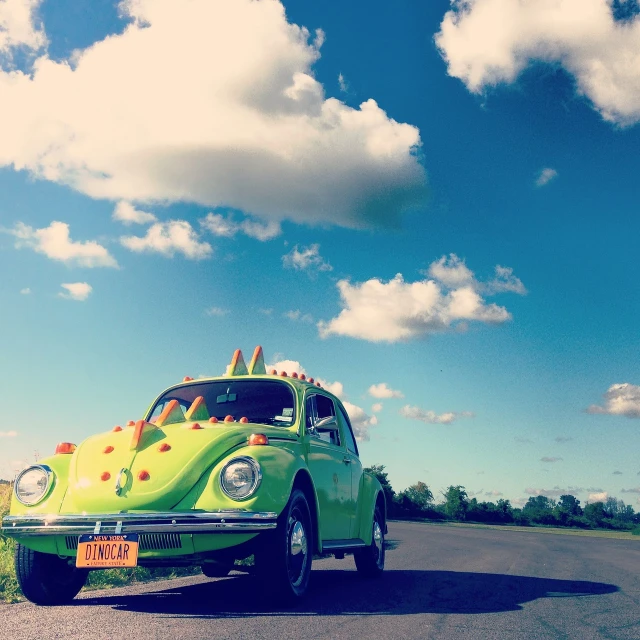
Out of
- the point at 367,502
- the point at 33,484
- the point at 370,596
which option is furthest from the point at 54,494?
the point at 367,502

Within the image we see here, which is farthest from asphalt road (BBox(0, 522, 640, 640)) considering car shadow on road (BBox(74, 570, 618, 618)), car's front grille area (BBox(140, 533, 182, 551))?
car's front grille area (BBox(140, 533, 182, 551))

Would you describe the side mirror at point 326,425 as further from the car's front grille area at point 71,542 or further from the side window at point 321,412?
the car's front grille area at point 71,542

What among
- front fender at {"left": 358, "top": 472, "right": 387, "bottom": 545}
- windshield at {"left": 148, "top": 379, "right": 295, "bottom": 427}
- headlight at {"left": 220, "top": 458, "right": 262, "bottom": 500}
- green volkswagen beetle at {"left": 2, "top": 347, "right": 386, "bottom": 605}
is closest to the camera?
green volkswagen beetle at {"left": 2, "top": 347, "right": 386, "bottom": 605}

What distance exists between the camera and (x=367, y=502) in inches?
320

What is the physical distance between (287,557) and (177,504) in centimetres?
89

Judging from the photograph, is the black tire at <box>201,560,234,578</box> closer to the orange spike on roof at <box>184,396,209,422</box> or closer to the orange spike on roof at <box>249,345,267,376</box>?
the orange spike on roof at <box>184,396,209,422</box>

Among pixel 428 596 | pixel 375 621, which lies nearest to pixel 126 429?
pixel 375 621

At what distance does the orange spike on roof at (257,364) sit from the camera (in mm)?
7379

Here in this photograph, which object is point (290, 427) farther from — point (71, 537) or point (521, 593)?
point (521, 593)

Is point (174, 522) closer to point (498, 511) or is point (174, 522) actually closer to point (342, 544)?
point (342, 544)

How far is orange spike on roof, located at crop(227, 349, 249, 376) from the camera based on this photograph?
7.34 meters

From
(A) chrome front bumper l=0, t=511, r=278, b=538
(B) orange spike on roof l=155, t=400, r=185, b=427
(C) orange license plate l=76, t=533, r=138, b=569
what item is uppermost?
(B) orange spike on roof l=155, t=400, r=185, b=427

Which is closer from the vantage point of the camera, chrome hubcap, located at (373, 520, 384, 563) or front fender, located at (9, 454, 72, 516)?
front fender, located at (9, 454, 72, 516)

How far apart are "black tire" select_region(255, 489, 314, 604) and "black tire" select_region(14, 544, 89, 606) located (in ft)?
5.66
